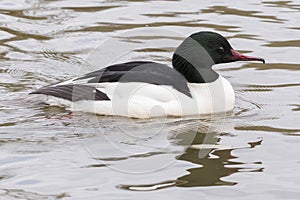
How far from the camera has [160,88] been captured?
924 cm

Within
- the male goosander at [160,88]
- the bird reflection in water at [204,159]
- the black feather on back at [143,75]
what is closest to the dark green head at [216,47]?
the male goosander at [160,88]

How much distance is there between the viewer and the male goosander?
30.4 ft

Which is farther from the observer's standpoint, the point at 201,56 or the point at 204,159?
the point at 201,56

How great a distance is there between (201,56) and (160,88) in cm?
79

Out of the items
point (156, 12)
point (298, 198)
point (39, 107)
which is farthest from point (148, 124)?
point (156, 12)

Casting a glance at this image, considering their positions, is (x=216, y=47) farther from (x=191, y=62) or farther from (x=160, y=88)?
(x=160, y=88)

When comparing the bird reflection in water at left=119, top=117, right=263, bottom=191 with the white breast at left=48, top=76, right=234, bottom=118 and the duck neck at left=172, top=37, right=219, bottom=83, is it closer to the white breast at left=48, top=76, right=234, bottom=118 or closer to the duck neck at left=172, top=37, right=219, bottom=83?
the white breast at left=48, top=76, right=234, bottom=118

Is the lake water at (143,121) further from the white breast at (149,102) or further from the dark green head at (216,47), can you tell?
the dark green head at (216,47)

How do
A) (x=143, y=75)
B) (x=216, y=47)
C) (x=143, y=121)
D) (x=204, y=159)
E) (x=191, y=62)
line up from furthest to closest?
(x=216, y=47) < (x=191, y=62) < (x=143, y=75) < (x=143, y=121) < (x=204, y=159)

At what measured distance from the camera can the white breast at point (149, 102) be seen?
923cm

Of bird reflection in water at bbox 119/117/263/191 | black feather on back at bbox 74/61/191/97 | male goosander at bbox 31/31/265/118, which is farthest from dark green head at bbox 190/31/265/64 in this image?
bird reflection in water at bbox 119/117/263/191

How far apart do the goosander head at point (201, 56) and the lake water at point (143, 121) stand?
55cm

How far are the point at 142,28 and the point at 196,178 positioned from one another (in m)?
5.69

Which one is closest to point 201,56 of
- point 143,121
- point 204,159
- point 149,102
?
point 149,102
